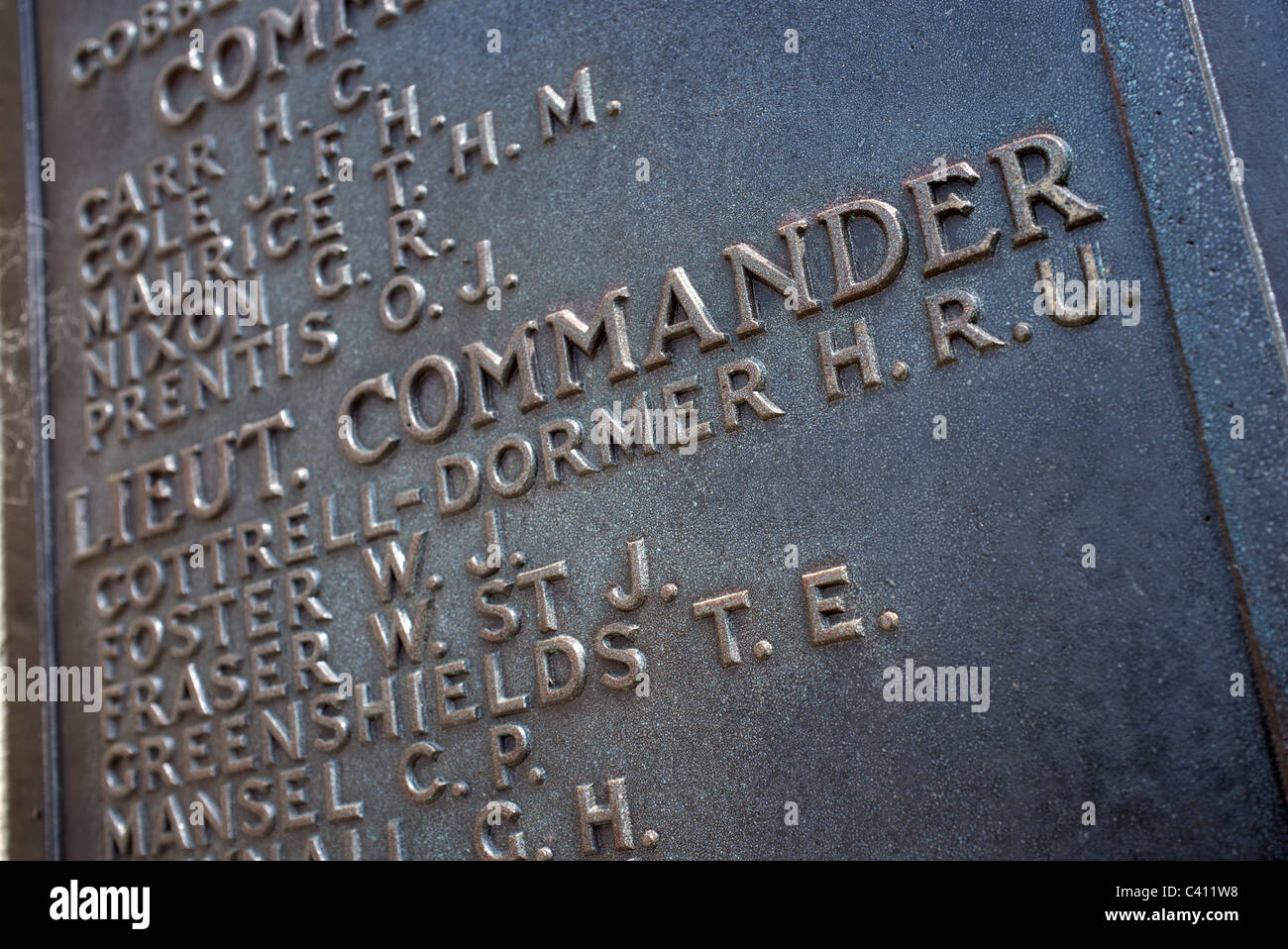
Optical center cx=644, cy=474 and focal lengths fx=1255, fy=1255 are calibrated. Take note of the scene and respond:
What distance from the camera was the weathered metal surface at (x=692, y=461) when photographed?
8.09 ft

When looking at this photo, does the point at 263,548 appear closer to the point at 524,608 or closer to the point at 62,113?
the point at 524,608

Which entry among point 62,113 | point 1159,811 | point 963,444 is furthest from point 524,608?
point 62,113

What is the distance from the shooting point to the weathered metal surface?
8.09 feet

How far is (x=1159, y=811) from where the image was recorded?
238 centimetres

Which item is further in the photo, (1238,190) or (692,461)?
(692,461)

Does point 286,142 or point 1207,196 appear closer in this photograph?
point 1207,196

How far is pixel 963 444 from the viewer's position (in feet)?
8.63

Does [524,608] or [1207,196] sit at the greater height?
[1207,196]

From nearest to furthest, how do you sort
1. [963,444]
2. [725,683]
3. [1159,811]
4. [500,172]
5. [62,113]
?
[1159,811]
[963,444]
[725,683]
[500,172]
[62,113]

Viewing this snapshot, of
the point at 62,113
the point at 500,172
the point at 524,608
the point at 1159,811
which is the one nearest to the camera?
the point at 1159,811

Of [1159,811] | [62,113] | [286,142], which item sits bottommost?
[1159,811]

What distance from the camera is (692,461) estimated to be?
2934 millimetres

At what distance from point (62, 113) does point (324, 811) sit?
8.52 feet

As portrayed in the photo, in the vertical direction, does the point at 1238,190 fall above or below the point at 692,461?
above
